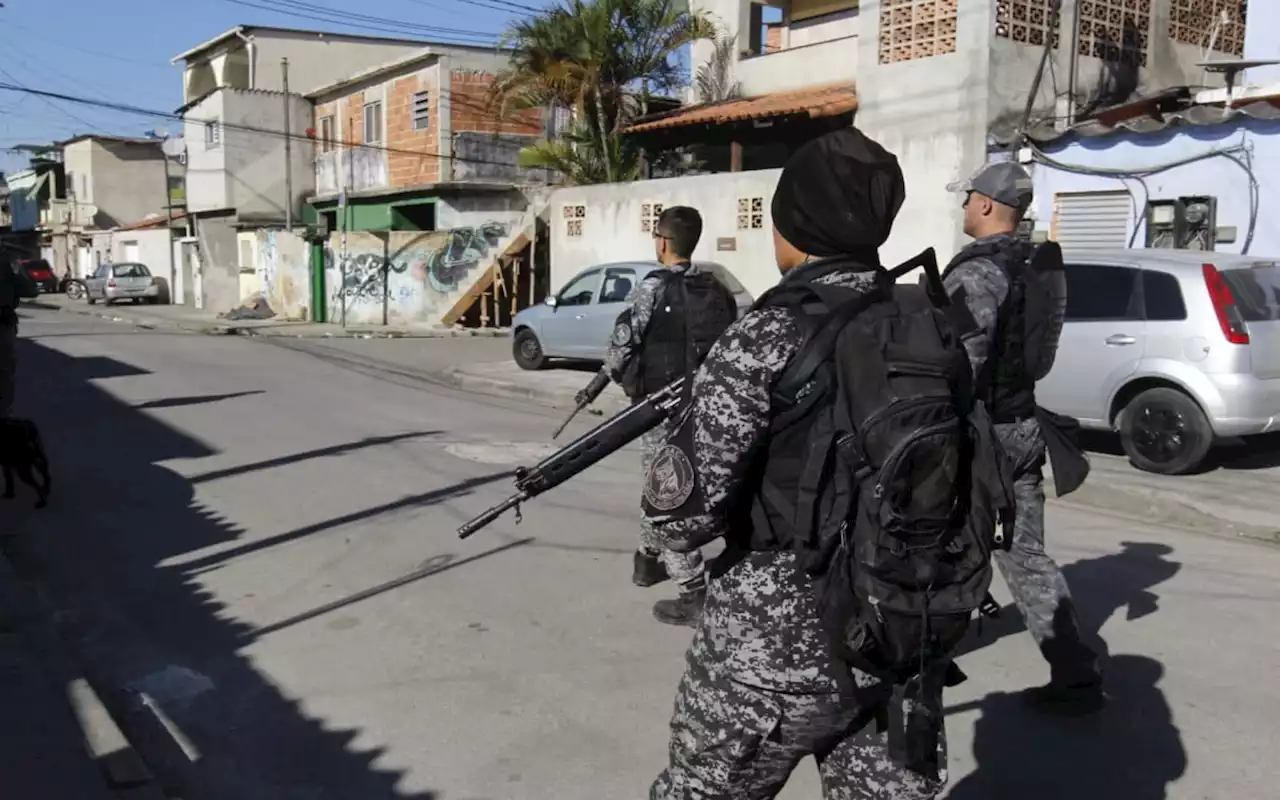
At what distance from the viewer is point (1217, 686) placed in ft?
14.3

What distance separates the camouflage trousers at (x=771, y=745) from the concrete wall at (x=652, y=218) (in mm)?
12143

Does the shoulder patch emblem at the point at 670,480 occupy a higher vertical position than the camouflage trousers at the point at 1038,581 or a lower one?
higher

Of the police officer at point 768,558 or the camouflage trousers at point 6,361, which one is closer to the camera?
the police officer at point 768,558

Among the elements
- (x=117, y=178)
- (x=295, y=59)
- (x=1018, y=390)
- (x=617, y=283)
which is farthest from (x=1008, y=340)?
(x=117, y=178)

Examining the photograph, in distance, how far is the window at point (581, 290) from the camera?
49.9 ft

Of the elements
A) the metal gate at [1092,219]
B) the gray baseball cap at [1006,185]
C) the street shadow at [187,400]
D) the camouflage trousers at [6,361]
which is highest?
Answer: the metal gate at [1092,219]

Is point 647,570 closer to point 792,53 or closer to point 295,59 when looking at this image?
point 792,53

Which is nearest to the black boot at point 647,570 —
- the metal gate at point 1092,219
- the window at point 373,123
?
the metal gate at point 1092,219

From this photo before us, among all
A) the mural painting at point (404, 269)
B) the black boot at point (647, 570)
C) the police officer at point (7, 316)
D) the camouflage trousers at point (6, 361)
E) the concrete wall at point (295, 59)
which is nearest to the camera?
the black boot at point (647, 570)

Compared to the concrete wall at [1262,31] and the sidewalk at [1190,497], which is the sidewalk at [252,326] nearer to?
the concrete wall at [1262,31]

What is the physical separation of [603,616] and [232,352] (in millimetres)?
15108

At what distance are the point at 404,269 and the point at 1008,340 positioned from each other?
21506mm

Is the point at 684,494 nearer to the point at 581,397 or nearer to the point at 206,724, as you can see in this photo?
the point at 206,724

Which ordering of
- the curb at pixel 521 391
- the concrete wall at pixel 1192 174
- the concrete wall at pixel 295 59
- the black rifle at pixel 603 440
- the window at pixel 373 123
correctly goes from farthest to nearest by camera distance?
the concrete wall at pixel 295 59
the window at pixel 373 123
the curb at pixel 521 391
the concrete wall at pixel 1192 174
the black rifle at pixel 603 440
